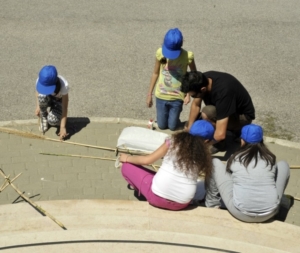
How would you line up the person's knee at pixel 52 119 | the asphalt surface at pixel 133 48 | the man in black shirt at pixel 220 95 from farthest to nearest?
the asphalt surface at pixel 133 48 < the person's knee at pixel 52 119 < the man in black shirt at pixel 220 95

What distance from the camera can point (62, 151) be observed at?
717cm

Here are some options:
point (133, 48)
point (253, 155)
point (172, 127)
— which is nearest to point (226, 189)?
point (253, 155)

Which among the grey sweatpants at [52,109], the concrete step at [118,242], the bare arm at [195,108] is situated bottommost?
the concrete step at [118,242]

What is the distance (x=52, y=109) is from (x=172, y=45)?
1.74m

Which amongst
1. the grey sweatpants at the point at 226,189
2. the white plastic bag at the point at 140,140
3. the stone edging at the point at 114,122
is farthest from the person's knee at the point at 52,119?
the grey sweatpants at the point at 226,189

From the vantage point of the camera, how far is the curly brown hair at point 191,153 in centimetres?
566

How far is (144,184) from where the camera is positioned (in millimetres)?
6039

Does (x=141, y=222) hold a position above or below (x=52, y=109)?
below

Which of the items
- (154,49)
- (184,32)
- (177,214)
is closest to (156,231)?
(177,214)

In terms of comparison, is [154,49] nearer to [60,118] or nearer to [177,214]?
[60,118]

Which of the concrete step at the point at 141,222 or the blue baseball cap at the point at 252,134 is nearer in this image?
the concrete step at the point at 141,222

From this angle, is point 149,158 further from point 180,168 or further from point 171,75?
point 171,75

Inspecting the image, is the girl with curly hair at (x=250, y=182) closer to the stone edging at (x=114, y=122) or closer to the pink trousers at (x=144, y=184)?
the pink trousers at (x=144, y=184)

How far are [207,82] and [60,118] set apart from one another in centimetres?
203
